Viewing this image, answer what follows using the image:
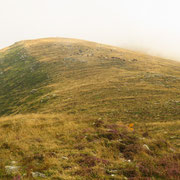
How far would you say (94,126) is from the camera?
48.8 ft

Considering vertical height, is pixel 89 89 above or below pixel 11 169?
above

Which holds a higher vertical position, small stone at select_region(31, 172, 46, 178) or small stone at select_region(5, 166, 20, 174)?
small stone at select_region(31, 172, 46, 178)

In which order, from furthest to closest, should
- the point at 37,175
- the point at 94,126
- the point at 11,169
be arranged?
the point at 94,126, the point at 11,169, the point at 37,175

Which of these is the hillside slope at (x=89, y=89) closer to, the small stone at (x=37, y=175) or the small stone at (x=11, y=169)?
the small stone at (x=37, y=175)

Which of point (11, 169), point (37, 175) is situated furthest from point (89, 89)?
point (37, 175)

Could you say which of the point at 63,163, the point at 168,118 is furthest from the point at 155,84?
the point at 63,163

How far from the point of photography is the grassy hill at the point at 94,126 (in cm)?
838

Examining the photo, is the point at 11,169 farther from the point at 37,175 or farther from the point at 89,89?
the point at 89,89

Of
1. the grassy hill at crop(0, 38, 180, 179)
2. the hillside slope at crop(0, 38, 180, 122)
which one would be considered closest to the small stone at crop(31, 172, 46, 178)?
the grassy hill at crop(0, 38, 180, 179)

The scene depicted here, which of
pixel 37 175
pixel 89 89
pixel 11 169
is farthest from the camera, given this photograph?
pixel 89 89

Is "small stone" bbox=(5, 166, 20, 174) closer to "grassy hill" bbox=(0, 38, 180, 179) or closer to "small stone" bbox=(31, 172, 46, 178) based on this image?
"grassy hill" bbox=(0, 38, 180, 179)

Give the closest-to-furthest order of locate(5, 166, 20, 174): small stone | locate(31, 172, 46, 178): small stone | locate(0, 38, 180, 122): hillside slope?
locate(31, 172, 46, 178): small stone < locate(5, 166, 20, 174): small stone < locate(0, 38, 180, 122): hillside slope

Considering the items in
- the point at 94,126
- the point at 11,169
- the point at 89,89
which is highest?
the point at 89,89

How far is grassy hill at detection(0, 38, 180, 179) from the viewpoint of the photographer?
8383 millimetres
